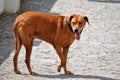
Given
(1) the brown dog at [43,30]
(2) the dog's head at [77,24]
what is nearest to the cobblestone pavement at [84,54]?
(1) the brown dog at [43,30]

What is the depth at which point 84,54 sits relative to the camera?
9.93 meters

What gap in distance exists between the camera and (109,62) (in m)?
9.27

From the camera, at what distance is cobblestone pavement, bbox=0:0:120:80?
26.8ft

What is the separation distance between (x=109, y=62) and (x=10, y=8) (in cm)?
638

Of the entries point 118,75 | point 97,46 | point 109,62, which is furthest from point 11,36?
point 118,75

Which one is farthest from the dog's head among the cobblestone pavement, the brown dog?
the cobblestone pavement

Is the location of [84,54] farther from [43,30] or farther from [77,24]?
[77,24]

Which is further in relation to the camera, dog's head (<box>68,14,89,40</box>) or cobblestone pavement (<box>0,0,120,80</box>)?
cobblestone pavement (<box>0,0,120,80</box>)

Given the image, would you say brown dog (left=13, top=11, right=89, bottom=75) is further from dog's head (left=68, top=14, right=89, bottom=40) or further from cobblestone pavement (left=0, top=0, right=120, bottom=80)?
cobblestone pavement (left=0, top=0, right=120, bottom=80)

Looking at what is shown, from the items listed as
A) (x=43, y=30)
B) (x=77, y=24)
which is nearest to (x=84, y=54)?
(x=43, y=30)

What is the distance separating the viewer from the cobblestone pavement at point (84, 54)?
818 centimetres

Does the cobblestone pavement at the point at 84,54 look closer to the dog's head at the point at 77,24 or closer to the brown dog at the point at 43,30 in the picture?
the brown dog at the point at 43,30

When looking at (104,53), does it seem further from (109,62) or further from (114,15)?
(114,15)

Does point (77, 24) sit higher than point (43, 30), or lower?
higher
